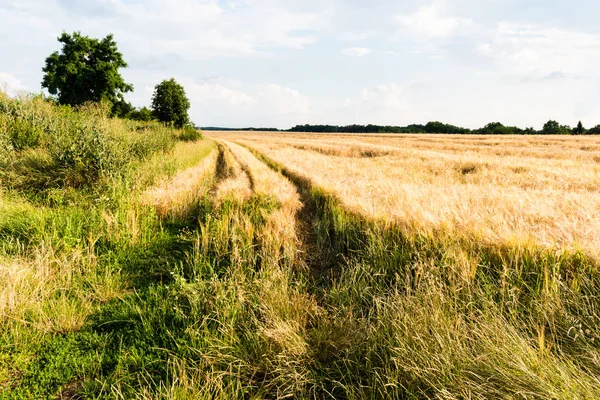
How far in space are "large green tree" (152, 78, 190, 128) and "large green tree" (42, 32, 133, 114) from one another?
5.65 meters

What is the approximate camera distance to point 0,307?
9.91 feet

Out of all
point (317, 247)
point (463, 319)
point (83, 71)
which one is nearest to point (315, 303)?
point (463, 319)

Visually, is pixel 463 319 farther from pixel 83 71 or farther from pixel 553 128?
pixel 553 128

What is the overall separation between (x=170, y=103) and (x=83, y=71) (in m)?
10.7

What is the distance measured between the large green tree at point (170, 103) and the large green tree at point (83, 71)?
18.5ft

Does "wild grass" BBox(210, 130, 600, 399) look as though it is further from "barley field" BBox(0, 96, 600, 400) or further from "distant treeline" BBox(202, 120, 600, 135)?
"distant treeline" BBox(202, 120, 600, 135)

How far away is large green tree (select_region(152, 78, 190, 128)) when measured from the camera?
43375 millimetres

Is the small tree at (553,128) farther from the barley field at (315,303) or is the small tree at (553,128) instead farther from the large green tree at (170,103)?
the barley field at (315,303)

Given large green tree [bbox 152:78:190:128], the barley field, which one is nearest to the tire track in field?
the barley field

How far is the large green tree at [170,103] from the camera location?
142 feet

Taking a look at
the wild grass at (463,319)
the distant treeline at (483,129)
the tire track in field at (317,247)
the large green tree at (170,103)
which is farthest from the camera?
the distant treeline at (483,129)

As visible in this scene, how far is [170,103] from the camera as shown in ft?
144

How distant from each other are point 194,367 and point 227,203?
410cm

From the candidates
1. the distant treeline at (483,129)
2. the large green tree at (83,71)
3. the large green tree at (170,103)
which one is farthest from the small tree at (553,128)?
the large green tree at (83,71)
